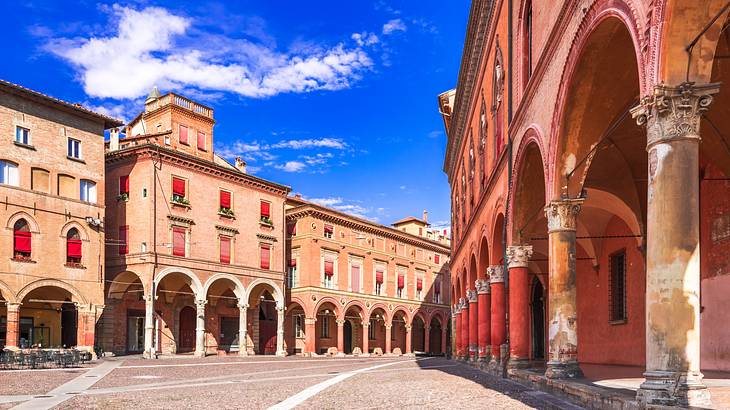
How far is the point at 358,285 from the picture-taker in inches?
1989

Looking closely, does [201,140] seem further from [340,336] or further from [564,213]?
[564,213]

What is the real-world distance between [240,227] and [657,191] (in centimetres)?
3573

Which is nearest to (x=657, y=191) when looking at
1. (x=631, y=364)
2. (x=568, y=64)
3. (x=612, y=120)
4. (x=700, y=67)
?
(x=700, y=67)

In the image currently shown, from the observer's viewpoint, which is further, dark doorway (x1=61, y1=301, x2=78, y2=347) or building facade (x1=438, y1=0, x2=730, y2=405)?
dark doorway (x1=61, y1=301, x2=78, y2=347)

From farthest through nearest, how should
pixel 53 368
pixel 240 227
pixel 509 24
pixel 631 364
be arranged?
pixel 240 227 → pixel 53 368 → pixel 631 364 → pixel 509 24

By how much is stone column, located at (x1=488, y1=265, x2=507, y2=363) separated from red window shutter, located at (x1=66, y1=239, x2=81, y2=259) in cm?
2077

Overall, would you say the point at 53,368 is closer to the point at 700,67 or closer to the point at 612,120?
the point at 612,120

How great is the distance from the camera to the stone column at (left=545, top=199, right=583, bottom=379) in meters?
11.6

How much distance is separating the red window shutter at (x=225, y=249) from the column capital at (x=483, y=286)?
2044 centimetres

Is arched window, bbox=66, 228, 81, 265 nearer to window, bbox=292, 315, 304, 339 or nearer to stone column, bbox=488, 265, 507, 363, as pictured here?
window, bbox=292, 315, 304, 339

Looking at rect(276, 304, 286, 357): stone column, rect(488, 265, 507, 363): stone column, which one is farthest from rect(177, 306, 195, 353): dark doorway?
rect(488, 265, 507, 363): stone column

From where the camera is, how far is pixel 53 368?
2411 centimetres

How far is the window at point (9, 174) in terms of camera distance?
28375 mm


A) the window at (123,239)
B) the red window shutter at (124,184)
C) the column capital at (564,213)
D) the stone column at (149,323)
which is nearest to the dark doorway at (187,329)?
the stone column at (149,323)
